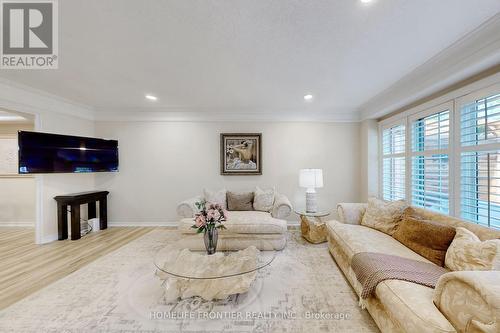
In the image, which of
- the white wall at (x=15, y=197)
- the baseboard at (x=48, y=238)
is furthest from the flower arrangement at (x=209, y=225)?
the white wall at (x=15, y=197)

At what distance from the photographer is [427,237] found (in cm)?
206

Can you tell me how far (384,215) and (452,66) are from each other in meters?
1.86

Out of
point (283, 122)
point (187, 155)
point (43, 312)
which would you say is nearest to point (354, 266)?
point (43, 312)

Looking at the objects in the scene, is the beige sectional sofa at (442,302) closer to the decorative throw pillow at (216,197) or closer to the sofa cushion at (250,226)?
the sofa cushion at (250,226)

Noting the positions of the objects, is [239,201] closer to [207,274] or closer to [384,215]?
[207,274]

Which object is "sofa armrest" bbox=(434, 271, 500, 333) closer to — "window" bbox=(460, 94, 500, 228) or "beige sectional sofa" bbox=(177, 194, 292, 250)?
"window" bbox=(460, 94, 500, 228)

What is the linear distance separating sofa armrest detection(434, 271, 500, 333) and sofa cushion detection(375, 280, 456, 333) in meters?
0.06

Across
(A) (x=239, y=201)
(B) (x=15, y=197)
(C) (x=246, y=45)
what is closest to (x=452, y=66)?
(C) (x=246, y=45)

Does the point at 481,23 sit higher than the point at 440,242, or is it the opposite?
the point at 481,23

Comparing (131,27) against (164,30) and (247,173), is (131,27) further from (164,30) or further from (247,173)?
(247,173)

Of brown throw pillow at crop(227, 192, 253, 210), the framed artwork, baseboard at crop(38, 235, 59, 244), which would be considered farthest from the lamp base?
baseboard at crop(38, 235, 59, 244)

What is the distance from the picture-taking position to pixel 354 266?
204 cm

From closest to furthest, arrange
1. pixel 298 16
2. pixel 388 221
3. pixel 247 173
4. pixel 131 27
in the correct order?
pixel 298 16
pixel 131 27
pixel 388 221
pixel 247 173

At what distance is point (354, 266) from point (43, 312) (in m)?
2.95
